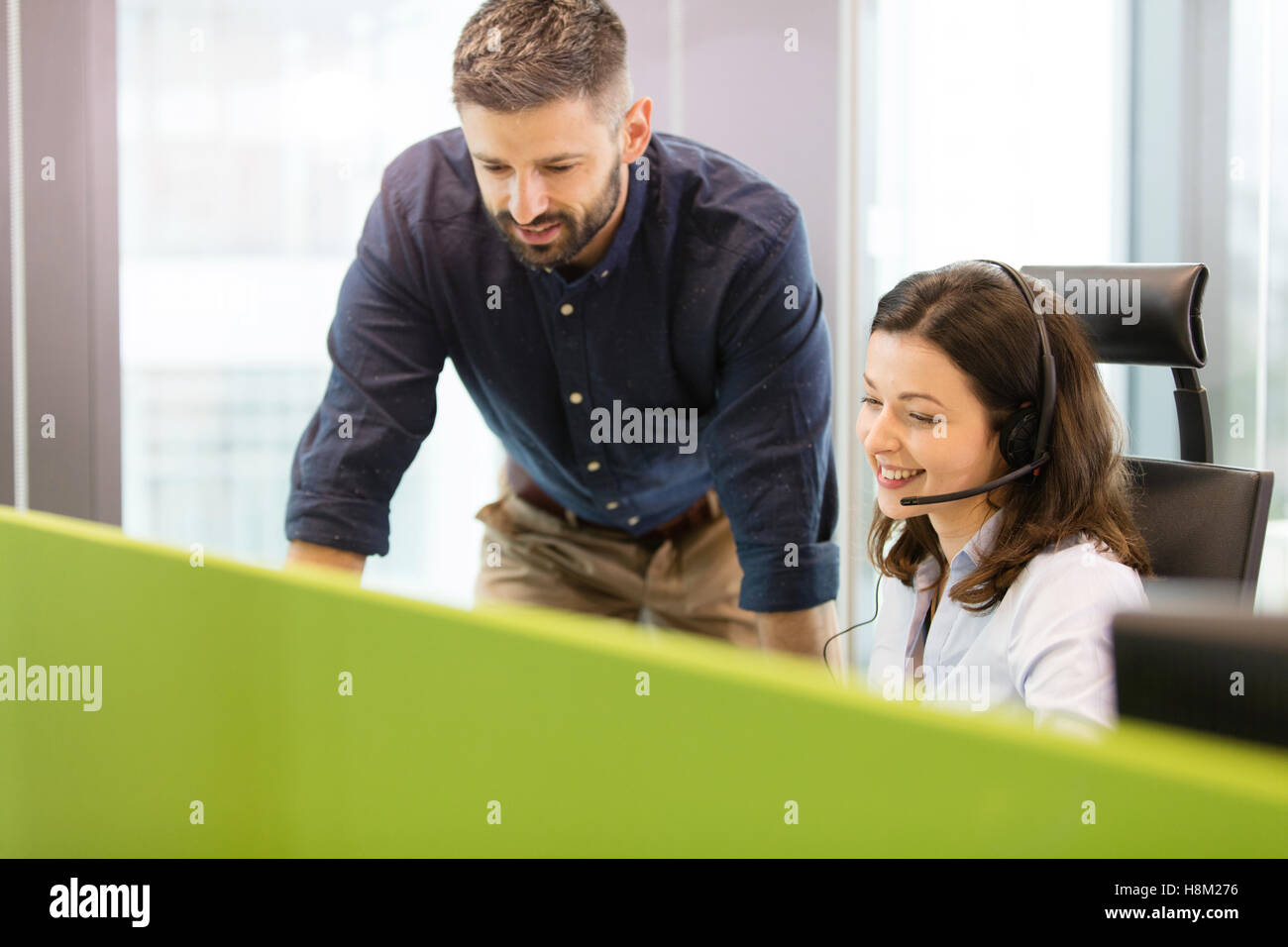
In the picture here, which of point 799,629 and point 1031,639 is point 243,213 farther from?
point 1031,639

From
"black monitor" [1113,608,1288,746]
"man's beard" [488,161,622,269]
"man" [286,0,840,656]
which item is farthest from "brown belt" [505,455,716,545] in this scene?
"black monitor" [1113,608,1288,746]

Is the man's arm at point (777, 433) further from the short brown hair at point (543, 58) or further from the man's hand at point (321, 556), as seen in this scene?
the man's hand at point (321, 556)

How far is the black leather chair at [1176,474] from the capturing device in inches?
50.5

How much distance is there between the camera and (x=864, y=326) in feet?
8.91

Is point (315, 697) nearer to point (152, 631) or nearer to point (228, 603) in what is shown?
point (228, 603)

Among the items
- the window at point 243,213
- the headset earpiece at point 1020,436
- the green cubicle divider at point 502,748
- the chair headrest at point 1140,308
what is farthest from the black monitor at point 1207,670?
the window at point 243,213

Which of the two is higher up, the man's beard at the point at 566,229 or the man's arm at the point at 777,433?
the man's beard at the point at 566,229

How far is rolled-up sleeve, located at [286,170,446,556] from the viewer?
176 centimetres

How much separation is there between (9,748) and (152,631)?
409 mm

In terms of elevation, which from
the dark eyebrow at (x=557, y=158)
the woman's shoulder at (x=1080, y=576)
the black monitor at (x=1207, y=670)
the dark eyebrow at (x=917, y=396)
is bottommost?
the woman's shoulder at (x=1080, y=576)

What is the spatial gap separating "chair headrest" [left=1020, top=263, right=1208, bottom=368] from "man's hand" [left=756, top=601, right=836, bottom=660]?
69 cm

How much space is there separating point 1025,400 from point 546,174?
0.84m

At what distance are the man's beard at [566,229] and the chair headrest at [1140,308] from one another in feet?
2.23
